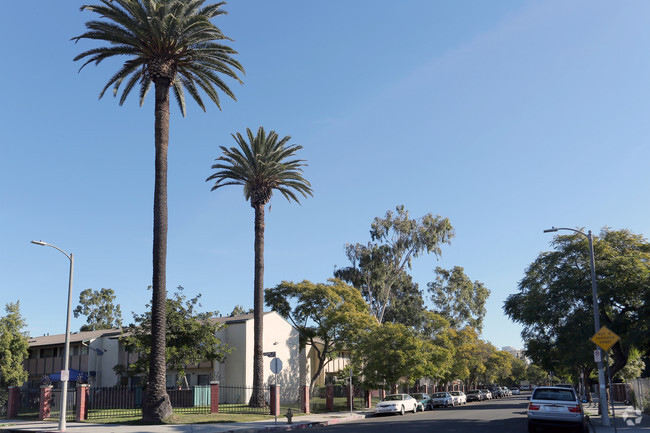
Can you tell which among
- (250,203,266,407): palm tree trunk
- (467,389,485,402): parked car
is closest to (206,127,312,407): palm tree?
(250,203,266,407): palm tree trunk

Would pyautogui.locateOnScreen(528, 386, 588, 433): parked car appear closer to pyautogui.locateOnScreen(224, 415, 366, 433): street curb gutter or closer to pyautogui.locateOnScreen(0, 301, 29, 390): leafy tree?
pyautogui.locateOnScreen(224, 415, 366, 433): street curb gutter

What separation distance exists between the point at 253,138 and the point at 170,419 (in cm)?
2111

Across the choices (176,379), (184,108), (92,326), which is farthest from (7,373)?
(92,326)

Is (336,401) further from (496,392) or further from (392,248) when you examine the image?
(496,392)

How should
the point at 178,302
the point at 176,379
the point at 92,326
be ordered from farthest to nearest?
the point at 92,326, the point at 176,379, the point at 178,302

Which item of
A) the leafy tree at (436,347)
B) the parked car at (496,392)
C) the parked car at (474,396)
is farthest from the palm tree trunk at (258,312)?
the parked car at (496,392)

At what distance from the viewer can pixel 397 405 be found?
3556 centimetres

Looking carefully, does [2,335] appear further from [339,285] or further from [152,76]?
[339,285]

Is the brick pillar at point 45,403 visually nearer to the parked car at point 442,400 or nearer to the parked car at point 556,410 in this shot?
the parked car at point 556,410

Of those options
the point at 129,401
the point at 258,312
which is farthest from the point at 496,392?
the point at 129,401

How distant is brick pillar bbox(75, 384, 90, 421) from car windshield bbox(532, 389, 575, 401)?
21955mm

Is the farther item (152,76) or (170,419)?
(152,76)

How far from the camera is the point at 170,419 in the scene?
2609 centimetres

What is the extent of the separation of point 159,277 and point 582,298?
22.3 metres
